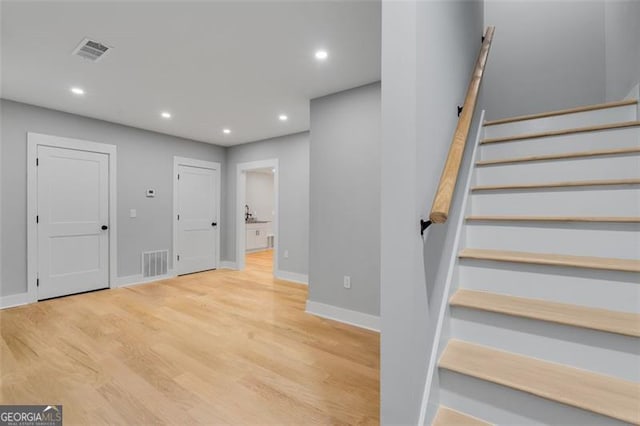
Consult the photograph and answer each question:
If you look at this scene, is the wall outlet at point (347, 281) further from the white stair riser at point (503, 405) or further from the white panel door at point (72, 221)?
the white panel door at point (72, 221)

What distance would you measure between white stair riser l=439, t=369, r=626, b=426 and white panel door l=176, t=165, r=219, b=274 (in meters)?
5.21

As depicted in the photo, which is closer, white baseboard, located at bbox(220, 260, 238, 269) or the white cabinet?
white baseboard, located at bbox(220, 260, 238, 269)

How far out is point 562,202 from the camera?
1.67 m

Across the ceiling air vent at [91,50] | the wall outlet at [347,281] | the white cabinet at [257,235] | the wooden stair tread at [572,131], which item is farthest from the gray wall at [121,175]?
the wooden stair tread at [572,131]

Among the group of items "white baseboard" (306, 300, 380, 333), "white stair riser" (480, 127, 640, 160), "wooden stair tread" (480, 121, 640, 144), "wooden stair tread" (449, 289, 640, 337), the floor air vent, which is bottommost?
"white baseboard" (306, 300, 380, 333)

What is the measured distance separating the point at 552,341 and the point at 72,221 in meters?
5.38

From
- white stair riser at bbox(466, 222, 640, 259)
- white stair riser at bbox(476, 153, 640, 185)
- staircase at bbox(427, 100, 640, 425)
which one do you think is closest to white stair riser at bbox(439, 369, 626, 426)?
staircase at bbox(427, 100, 640, 425)

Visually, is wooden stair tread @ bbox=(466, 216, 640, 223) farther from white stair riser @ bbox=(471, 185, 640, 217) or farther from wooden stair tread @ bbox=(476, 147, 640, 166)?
wooden stair tread @ bbox=(476, 147, 640, 166)

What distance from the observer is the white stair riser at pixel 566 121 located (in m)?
2.06

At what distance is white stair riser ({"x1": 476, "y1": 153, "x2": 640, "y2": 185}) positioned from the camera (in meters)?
1.65

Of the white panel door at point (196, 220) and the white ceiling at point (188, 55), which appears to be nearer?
the white ceiling at point (188, 55)

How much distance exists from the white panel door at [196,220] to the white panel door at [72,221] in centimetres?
120

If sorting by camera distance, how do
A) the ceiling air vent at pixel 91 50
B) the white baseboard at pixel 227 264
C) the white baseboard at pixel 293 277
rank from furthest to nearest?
the white baseboard at pixel 227 264, the white baseboard at pixel 293 277, the ceiling air vent at pixel 91 50

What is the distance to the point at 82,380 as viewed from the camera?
2084mm
